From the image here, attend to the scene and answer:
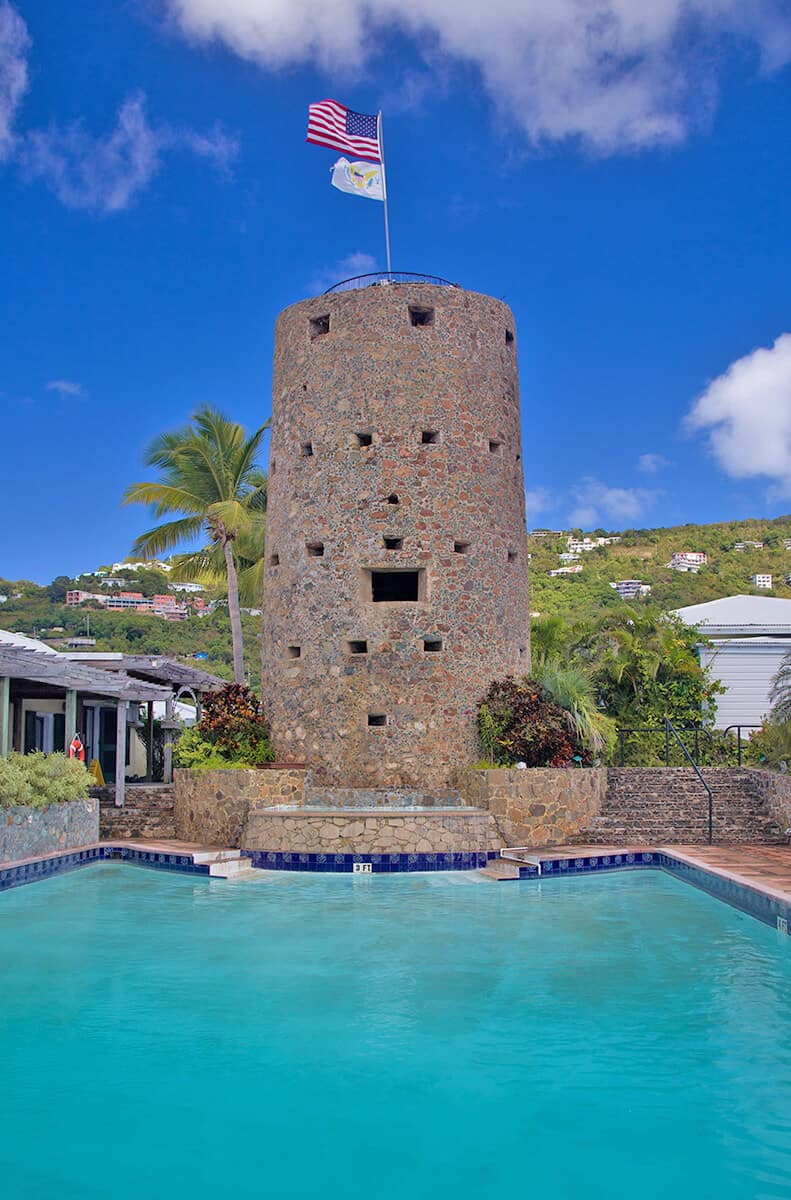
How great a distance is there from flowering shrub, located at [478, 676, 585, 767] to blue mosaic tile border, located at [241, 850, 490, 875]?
2.40 m

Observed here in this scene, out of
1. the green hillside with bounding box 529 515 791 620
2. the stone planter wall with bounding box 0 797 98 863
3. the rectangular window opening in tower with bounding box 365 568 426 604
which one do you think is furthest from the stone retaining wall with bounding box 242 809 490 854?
the green hillside with bounding box 529 515 791 620

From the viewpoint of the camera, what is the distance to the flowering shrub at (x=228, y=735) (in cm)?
1669

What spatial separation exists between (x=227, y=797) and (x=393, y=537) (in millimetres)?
4782

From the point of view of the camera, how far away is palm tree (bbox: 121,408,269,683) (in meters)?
22.3

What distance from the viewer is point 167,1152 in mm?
5297

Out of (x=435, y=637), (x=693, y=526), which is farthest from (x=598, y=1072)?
(x=693, y=526)

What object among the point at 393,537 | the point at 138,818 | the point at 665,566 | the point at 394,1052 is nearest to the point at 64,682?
the point at 138,818

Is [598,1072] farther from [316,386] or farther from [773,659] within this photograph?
[773,659]

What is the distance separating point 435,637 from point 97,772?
681 centimetres

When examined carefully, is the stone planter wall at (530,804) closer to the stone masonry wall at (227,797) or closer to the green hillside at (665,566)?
the stone masonry wall at (227,797)

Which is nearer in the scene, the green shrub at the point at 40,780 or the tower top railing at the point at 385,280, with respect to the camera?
the green shrub at the point at 40,780

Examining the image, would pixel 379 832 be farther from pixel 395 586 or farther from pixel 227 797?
pixel 395 586

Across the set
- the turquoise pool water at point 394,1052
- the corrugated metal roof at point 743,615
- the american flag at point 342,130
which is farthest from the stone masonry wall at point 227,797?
the corrugated metal roof at point 743,615

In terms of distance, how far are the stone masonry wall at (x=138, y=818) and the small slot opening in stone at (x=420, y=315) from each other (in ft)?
29.3
